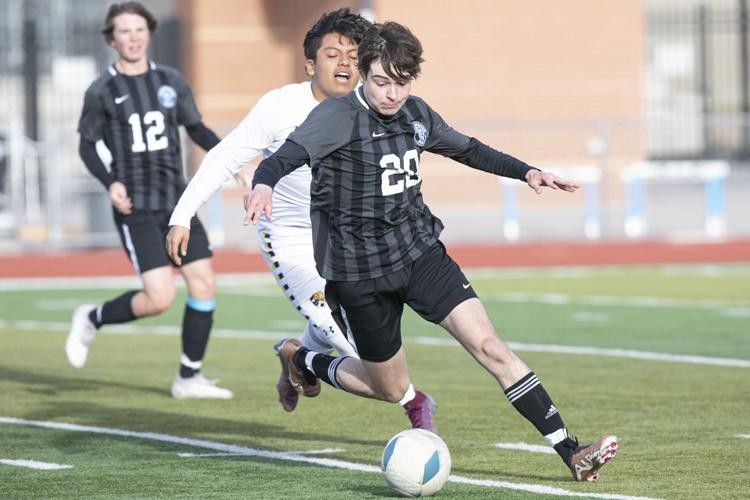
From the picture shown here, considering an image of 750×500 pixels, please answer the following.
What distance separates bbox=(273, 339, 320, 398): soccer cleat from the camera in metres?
7.80

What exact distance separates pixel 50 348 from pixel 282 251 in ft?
18.0

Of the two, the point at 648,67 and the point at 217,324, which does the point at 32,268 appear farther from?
the point at 648,67

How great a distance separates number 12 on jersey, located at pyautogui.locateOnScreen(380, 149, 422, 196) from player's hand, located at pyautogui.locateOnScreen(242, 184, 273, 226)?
63 cm

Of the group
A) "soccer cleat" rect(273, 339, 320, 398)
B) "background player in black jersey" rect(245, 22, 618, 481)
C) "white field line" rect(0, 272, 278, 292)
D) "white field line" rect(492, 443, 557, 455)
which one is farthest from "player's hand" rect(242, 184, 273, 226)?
"white field line" rect(0, 272, 278, 292)

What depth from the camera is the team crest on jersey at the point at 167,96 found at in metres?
9.85

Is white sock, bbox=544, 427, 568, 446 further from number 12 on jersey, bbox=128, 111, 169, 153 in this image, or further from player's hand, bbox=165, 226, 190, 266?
number 12 on jersey, bbox=128, 111, 169, 153

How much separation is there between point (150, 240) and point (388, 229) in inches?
133

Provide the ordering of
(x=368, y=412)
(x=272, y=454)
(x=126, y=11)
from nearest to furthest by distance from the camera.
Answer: (x=272, y=454) < (x=368, y=412) < (x=126, y=11)

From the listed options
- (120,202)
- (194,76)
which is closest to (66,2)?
(194,76)

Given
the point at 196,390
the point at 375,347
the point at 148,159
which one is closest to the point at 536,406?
the point at 375,347

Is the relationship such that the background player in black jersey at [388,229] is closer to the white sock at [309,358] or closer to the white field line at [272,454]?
the white field line at [272,454]

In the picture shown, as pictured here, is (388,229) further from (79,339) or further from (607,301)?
(607,301)

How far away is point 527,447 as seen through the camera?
25.1ft

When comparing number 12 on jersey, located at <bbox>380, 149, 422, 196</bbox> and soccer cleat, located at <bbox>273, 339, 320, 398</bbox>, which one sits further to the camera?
soccer cleat, located at <bbox>273, 339, 320, 398</bbox>
